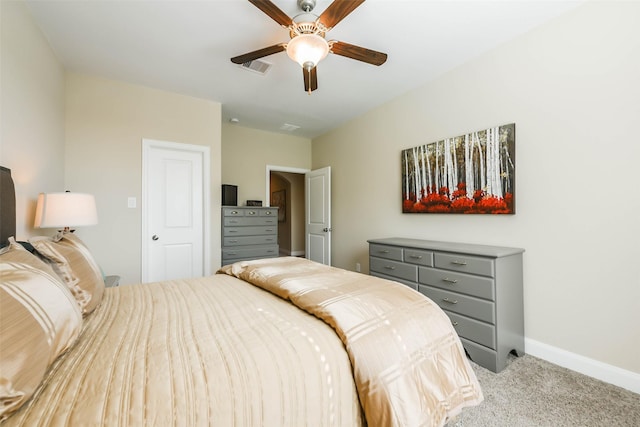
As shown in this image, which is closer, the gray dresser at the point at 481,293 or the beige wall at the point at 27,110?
the beige wall at the point at 27,110

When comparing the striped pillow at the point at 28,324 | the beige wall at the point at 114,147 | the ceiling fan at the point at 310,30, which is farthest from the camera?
the beige wall at the point at 114,147

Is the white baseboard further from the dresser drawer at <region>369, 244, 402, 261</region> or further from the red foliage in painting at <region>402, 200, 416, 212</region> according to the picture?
the red foliage in painting at <region>402, 200, 416, 212</region>

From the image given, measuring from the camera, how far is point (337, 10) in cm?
161

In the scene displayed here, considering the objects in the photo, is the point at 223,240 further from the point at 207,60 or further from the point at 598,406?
the point at 598,406

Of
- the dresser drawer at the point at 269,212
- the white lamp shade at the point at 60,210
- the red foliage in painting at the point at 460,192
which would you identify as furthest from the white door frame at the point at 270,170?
the red foliage in painting at the point at 460,192

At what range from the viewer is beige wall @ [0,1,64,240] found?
1666 millimetres

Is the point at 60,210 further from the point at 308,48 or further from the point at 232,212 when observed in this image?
the point at 308,48

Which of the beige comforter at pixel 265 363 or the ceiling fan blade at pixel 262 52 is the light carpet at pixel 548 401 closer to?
the beige comforter at pixel 265 363

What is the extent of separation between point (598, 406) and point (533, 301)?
2.45 feet

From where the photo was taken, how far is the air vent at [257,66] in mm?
2681

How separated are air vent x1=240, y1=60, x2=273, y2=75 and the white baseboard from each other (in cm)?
343

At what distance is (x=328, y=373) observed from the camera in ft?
2.95

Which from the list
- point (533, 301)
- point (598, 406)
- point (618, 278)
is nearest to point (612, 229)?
point (618, 278)

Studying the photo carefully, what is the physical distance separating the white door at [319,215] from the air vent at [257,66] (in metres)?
1.91
